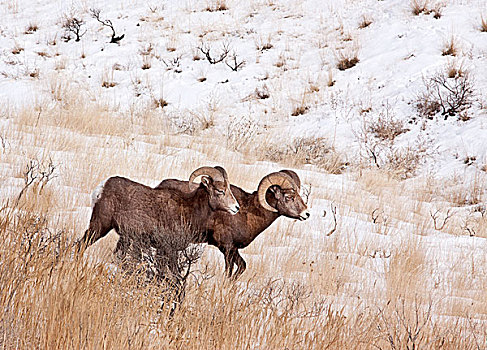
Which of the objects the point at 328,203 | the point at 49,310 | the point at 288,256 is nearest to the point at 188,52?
the point at 328,203

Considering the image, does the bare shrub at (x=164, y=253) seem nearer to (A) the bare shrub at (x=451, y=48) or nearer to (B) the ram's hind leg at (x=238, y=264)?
(B) the ram's hind leg at (x=238, y=264)

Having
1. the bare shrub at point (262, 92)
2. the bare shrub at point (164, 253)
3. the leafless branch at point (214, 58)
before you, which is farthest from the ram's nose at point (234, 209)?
the leafless branch at point (214, 58)

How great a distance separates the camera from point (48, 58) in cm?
1519

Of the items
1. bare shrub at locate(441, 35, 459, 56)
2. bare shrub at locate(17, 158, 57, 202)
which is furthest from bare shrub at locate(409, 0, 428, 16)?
bare shrub at locate(17, 158, 57, 202)

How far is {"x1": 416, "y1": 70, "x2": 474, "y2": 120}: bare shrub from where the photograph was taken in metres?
11.1

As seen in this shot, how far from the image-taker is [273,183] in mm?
4285

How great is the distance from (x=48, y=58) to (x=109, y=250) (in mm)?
12532

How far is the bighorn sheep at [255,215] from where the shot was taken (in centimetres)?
428

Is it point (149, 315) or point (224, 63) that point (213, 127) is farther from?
point (149, 315)

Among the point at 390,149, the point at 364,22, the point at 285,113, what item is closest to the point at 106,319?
the point at 390,149

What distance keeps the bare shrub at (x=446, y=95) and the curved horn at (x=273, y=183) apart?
787 cm

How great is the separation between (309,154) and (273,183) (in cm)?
654

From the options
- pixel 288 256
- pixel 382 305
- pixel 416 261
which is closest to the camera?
pixel 382 305

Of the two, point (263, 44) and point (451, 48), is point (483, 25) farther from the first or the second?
point (263, 44)
